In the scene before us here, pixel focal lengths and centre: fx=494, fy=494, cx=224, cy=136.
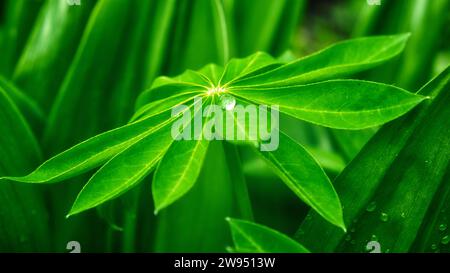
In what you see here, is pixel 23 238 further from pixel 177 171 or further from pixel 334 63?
pixel 334 63

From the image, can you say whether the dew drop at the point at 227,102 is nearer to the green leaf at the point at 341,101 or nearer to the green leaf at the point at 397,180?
the green leaf at the point at 341,101

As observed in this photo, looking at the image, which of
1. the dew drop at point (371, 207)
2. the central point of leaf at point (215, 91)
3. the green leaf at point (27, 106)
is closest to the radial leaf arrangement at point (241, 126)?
the central point of leaf at point (215, 91)

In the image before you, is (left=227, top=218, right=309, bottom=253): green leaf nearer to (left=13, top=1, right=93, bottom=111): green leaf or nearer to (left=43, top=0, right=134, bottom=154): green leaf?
(left=43, top=0, right=134, bottom=154): green leaf

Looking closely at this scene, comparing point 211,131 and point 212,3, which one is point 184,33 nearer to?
point 212,3

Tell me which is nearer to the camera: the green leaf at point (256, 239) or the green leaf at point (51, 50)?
the green leaf at point (256, 239)

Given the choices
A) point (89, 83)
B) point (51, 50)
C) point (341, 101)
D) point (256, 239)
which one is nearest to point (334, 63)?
point (341, 101)

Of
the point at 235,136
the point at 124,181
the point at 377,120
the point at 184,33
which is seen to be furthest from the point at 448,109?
the point at 184,33
